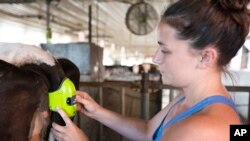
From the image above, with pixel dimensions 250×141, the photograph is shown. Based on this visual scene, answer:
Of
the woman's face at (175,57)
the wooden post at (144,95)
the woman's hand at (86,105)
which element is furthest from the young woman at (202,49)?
the wooden post at (144,95)

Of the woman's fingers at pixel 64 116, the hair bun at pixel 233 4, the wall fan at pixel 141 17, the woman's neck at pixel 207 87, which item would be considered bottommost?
the woman's fingers at pixel 64 116

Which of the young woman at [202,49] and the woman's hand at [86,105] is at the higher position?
the young woman at [202,49]

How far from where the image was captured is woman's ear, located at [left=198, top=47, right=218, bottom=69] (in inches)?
28.6

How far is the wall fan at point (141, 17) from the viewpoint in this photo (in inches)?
205

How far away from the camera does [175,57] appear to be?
0.74m

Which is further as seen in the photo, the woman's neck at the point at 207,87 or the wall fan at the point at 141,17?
the wall fan at the point at 141,17

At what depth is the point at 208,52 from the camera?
727 millimetres

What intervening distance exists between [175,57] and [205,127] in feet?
0.67

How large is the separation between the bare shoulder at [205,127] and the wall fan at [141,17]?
4.69 metres

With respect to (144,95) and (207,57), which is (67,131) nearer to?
(207,57)

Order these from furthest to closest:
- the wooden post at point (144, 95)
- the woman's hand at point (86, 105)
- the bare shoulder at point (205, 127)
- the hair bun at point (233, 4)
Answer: the wooden post at point (144, 95), the woman's hand at point (86, 105), the hair bun at point (233, 4), the bare shoulder at point (205, 127)

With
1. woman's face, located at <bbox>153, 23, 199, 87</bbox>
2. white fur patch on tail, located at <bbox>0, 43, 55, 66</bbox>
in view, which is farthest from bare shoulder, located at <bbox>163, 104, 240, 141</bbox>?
white fur patch on tail, located at <bbox>0, 43, 55, 66</bbox>

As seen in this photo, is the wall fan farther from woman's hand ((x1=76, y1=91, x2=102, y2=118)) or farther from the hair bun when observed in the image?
the hair bun

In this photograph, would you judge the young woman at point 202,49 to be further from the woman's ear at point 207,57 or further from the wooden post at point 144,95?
the wooden post at point 144,95
